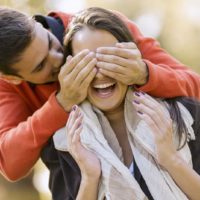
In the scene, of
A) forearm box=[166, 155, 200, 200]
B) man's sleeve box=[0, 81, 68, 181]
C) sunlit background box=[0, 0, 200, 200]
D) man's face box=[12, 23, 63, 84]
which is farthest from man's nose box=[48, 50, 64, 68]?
sunlit background box=[0, 0, 200, 200]

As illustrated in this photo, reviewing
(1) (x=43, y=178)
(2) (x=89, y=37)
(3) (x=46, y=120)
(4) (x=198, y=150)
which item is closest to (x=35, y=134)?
(3) (x=46, y=120)

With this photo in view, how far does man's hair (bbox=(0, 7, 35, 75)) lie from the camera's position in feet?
6.92

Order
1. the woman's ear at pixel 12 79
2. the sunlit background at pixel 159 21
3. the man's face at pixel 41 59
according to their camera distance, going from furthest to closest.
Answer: the sunlit background at pixel 159 21 → the woman's ear at pixel 12 79 → the man's face at pixel 41 59

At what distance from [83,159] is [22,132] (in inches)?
9.2

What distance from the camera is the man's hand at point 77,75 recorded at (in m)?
2.04

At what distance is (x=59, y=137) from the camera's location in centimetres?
216

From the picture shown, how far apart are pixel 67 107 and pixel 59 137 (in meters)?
0.10

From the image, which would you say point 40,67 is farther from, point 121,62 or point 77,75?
point 121,62

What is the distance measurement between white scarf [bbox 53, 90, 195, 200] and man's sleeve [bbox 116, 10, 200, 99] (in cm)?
5

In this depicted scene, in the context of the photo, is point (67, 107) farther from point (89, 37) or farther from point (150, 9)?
point (150, 9)

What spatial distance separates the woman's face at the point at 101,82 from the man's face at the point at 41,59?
81 millimetres

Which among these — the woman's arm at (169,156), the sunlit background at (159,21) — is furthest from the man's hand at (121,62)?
the sunlit background at (159,21)

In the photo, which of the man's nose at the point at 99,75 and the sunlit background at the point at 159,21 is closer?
the man's nose at the point at 99,75

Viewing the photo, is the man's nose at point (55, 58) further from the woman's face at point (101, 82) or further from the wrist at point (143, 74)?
the wrist at point (143, 74)
